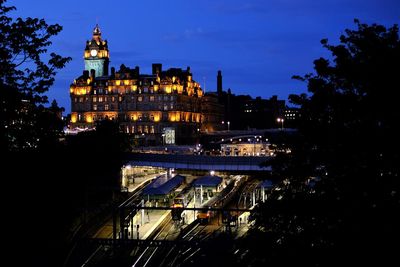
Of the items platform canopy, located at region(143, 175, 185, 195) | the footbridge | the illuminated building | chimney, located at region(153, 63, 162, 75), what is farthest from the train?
chimney, located at region(153, 63, 162, 75)

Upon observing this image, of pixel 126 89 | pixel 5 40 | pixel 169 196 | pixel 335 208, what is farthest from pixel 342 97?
pixel 126 89

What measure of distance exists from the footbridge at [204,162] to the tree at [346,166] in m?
38.4

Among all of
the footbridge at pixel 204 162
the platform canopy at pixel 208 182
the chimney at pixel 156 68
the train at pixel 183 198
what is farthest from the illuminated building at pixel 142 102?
the platform canopy at pixel 208 182

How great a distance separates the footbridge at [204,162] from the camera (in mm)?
54406

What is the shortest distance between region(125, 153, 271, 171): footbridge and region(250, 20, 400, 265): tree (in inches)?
1511

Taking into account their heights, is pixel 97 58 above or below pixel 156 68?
above

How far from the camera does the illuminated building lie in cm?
12925

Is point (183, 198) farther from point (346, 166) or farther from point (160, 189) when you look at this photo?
point (346, 166)

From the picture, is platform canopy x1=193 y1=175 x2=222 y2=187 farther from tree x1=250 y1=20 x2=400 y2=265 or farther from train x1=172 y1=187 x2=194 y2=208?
tree x1=250 y1=20 x2=400 y2=265

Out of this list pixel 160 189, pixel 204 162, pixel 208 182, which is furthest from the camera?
pixel 204 162

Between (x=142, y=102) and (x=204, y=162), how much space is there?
76.5 meters

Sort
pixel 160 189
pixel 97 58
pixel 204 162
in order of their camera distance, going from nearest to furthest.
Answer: pixel 160 189, pixel 204 162, pixel 97 58

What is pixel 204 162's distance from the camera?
5609cm

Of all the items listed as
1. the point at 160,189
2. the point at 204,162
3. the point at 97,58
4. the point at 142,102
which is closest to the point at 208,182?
the point at 204,162
